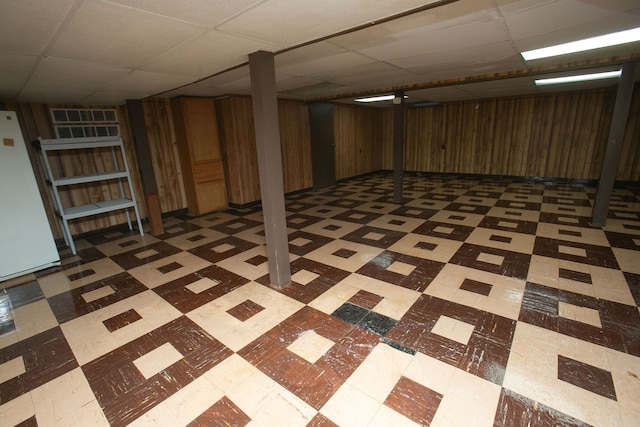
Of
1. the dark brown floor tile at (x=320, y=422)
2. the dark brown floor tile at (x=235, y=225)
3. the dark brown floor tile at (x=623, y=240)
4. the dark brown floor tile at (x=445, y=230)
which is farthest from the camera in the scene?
the dark brown floor tile at (x=235, y=225)

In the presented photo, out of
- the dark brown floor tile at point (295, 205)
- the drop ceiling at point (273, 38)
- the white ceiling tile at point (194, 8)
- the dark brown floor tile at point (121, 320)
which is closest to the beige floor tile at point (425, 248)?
the drop ceiling at point (273, 38)

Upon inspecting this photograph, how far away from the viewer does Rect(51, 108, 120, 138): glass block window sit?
172 inches

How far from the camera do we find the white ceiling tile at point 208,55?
215 centimetres

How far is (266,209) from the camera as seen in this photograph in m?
2.77

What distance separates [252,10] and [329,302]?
2.31 meters

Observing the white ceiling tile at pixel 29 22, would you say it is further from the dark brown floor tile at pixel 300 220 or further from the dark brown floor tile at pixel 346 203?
the dark brown floor tile at pixel 346 203

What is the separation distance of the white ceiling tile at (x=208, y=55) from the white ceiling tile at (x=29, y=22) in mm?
763

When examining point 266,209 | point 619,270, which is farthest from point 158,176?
point 619,270

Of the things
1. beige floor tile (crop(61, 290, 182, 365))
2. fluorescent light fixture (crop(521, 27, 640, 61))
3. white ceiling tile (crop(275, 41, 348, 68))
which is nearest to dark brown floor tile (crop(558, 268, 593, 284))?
fluorescent light fixture (crop(521, 27, 640, 61))

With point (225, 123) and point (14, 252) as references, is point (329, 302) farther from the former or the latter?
point (225, 123)

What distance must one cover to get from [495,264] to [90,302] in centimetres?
434

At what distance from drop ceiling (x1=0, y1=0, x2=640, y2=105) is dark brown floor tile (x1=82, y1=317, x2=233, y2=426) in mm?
2208

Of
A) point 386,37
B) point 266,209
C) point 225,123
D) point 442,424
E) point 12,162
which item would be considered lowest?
point 442,424

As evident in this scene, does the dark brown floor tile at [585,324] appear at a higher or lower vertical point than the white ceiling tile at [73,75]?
lower
